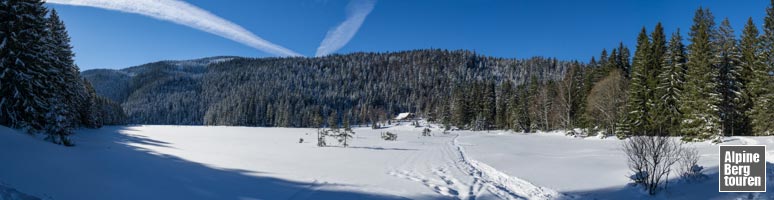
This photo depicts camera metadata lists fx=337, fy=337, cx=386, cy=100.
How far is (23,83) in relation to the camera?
18156mm

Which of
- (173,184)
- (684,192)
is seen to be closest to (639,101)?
(684,192)

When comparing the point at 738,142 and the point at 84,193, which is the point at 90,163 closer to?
the point at 84,193

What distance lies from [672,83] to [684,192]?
82.6ft

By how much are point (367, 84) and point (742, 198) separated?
180424mm

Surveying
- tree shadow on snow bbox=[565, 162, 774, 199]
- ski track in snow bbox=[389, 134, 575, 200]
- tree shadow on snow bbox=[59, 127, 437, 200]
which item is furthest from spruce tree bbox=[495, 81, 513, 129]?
tree shadow on snow bbox=[59, 127, 437, 200]

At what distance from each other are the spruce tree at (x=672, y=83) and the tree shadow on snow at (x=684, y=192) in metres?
22.3

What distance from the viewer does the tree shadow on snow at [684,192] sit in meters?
9.21

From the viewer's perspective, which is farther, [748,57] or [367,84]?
[367,84]

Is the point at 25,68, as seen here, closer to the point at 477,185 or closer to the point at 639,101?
the point at 477,185

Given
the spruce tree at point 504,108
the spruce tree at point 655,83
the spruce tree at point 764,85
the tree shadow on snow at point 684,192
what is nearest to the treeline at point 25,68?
the tree shadow on snow at point 684,192

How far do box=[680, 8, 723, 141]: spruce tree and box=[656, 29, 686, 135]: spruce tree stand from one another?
1.48 m

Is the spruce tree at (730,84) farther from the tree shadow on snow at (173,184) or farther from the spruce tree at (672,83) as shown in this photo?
the tree shadow on snow at (173,184)

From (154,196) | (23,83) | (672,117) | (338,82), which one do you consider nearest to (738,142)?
(672,117)

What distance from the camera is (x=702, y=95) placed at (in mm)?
24516
